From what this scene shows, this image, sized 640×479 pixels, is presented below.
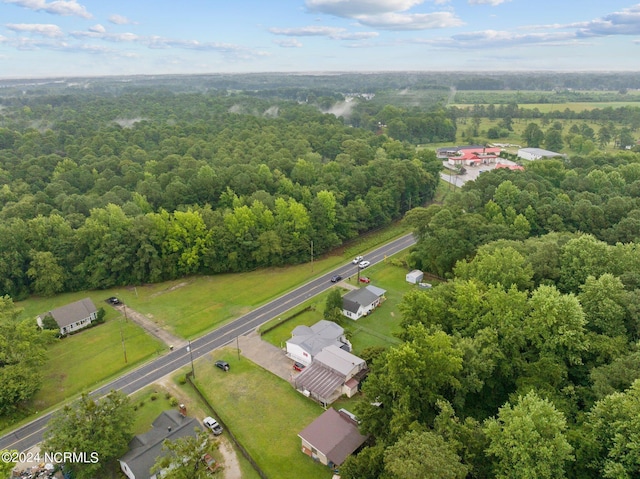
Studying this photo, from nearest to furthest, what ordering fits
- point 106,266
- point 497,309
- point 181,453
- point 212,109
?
1. point 181,453
2. point 497,309
3. point 106,266
4. point 212,109

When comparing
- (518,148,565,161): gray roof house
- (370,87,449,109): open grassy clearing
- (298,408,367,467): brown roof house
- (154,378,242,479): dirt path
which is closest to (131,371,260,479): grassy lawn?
(154,378,242,479): dirt path

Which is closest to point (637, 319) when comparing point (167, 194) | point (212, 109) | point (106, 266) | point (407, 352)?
point (407, 352)

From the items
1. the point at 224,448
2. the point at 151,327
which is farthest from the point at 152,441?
the point at 151,327

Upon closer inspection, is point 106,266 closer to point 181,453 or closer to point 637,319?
point 181,453

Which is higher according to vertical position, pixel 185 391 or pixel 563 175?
pixel 563 175

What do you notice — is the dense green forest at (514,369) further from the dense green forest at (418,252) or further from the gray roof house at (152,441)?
the gray roof house at (152,441)

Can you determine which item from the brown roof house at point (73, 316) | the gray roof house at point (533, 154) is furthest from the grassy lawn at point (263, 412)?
the gray roof house at point (533, 154)

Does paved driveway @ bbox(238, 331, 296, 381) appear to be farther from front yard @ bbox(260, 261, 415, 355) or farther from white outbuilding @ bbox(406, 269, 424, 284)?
white outbuilding @ bbox(406, 269, 424, 284)

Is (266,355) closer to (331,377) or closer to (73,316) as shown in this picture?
(331,377)
